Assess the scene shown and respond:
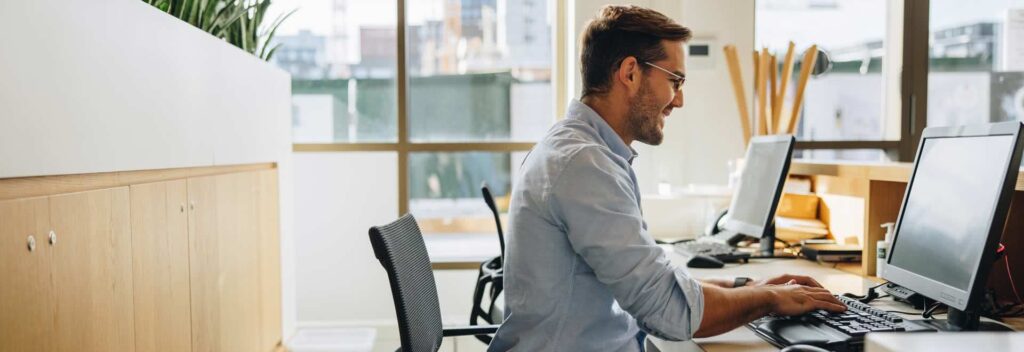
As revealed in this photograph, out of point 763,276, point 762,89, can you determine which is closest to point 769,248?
point 763,276

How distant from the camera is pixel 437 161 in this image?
13.0 feet

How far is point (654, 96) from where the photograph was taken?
166cm

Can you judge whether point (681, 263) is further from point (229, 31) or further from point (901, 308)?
point (229, 31)

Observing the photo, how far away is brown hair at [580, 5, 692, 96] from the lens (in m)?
1.61

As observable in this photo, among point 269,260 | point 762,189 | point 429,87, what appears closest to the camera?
point 762,189

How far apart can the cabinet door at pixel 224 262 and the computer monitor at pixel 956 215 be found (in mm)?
1790

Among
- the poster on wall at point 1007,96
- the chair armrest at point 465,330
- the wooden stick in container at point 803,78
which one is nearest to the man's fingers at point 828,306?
the chair armrest at point 465,330

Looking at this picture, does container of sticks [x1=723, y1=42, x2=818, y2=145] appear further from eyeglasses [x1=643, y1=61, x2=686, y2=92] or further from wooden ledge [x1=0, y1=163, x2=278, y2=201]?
wooden ledge [x1=0, y1=163, x2=278, y2=201]

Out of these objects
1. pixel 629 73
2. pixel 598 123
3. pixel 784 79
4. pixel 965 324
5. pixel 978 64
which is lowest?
pixel 965 324

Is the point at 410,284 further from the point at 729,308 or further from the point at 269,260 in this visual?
the point at 269,260

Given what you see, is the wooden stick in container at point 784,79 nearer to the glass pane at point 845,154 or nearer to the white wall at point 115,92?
the glass pane at point 845,154

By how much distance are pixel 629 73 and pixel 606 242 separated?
423mm

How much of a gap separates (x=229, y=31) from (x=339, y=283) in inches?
58.6

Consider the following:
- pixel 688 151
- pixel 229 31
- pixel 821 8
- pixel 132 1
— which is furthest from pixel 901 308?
pixel 821 8
